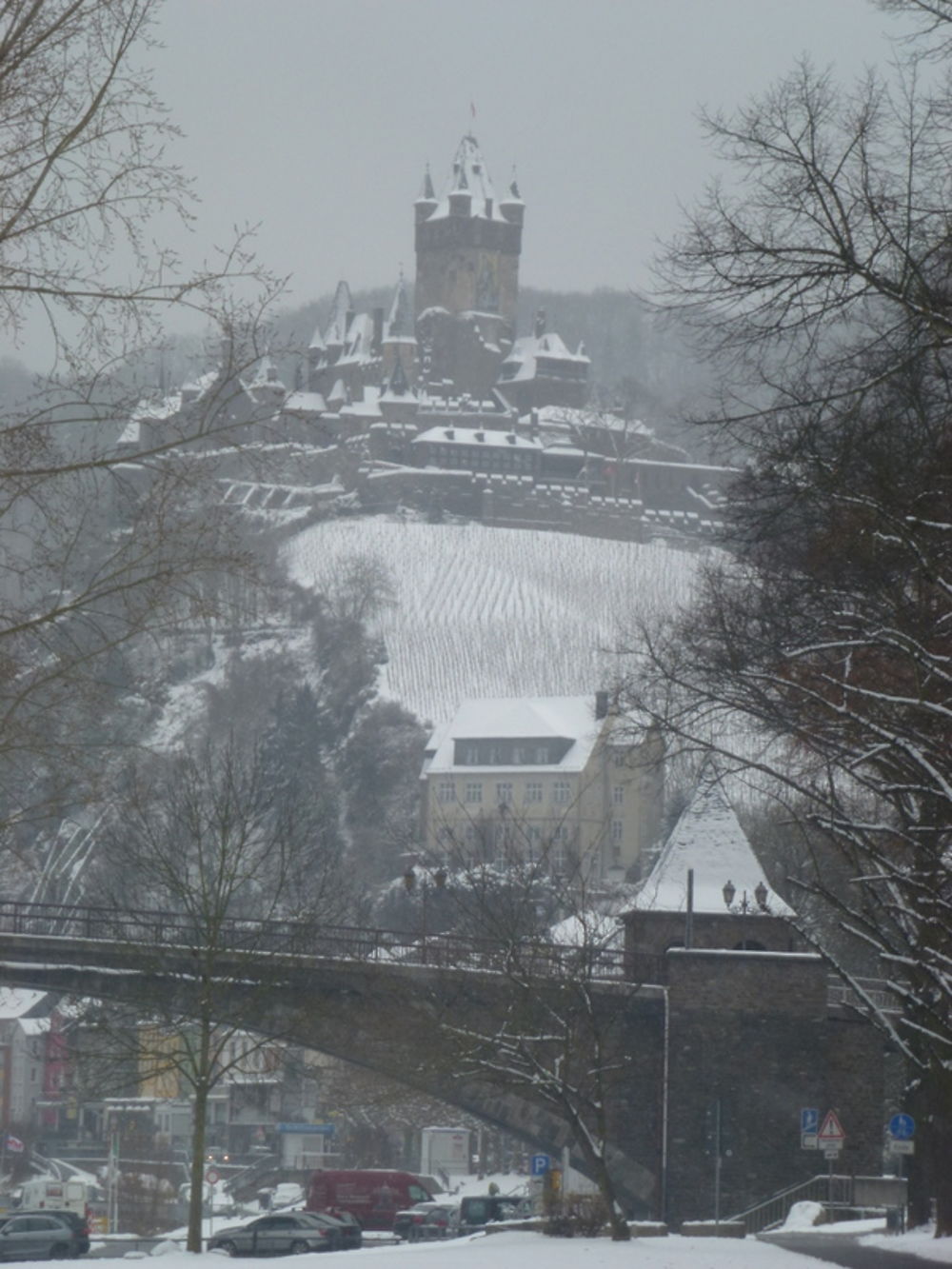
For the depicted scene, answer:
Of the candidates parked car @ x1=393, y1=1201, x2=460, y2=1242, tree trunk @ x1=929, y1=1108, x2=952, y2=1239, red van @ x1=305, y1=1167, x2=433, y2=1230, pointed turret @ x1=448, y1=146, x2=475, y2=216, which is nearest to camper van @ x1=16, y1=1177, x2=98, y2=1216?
red van @ x1=305, y1=1167, x2=433, y2=1230

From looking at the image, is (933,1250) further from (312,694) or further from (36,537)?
(312,694)

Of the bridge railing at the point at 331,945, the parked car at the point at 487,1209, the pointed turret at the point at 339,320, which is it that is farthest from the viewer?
the pointed turret at the point at 339,320

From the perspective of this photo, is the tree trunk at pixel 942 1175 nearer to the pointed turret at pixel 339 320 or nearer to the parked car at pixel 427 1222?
the parked car at pixel 427 1222

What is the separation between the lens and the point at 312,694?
130625 millimetres

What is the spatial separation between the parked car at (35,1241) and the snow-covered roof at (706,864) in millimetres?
11776

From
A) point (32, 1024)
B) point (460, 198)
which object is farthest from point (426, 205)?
point (32, 1024)

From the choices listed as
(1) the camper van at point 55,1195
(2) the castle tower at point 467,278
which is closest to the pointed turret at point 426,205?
(2) the castle tower at point 467,278

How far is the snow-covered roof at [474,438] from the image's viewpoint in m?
168

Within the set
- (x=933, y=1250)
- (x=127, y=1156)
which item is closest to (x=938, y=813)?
(x=933, y=1250)

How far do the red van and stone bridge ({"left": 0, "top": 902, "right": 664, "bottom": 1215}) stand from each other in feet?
17.3

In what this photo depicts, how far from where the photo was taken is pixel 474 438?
16925cm

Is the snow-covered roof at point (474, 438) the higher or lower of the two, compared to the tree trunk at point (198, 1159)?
higher

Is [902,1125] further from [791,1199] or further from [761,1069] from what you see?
[761,1069]

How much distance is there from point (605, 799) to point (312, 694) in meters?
31.2
